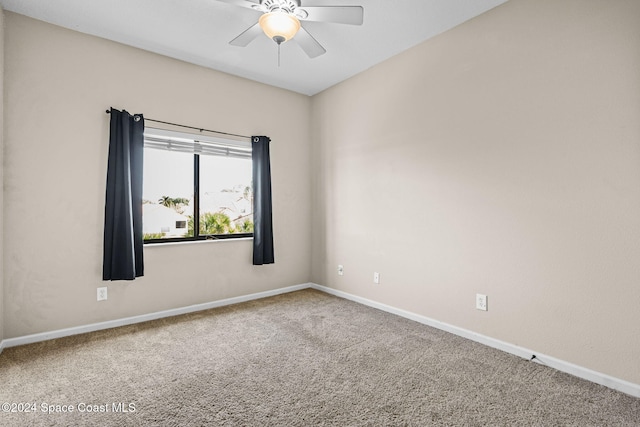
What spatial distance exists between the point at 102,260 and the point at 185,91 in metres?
1.90

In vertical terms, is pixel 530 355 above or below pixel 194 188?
below

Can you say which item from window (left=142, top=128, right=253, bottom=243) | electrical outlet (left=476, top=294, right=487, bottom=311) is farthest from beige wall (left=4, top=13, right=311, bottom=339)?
electrical outlet (left=476, top=294, right=487, bottom=311)

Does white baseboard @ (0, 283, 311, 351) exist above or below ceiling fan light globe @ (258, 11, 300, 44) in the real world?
below

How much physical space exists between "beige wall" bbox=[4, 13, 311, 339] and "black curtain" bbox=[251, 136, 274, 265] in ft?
1.35

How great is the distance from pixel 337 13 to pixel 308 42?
1.42 ft

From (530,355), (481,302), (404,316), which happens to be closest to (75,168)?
(404,316)

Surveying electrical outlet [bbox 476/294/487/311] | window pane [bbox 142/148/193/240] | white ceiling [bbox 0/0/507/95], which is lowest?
electrical outlet [bbox 476/294/487/311]

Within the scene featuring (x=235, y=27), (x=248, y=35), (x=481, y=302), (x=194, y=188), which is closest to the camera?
(x=248, y=35)

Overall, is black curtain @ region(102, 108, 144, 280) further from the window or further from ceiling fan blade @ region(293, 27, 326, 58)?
ceiling fan blade @ region(293, 27, 326, 58)

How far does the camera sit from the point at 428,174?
3047 mm

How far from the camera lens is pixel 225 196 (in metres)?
3.90

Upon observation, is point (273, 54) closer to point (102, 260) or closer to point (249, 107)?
point (249, 107)

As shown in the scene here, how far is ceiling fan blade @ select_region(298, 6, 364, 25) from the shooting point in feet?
6.80

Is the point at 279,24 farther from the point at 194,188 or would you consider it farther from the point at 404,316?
the point at 404,316
